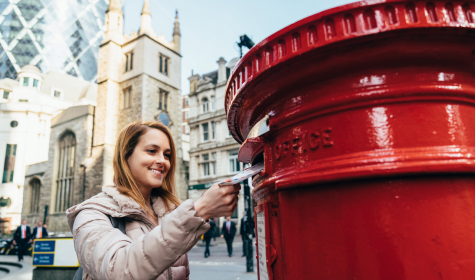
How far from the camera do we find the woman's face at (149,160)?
1378 millimetres

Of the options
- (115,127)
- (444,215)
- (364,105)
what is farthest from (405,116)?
(115,127)

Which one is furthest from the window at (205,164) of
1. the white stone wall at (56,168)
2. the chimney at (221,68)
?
the white stone wall at (56,168)

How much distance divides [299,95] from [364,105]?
17 centimetres

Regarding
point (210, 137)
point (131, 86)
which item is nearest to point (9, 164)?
point (131, 86)

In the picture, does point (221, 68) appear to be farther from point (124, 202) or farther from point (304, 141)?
point (304, 141)

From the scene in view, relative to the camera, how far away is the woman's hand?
896 millimetres

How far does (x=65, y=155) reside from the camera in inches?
936

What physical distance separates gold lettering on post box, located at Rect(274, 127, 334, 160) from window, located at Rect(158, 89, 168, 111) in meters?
22.9

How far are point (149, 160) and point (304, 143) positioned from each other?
87cm

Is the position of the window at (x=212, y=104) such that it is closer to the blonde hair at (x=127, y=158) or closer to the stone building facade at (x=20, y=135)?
the blonde hair at (x=127, y=158)

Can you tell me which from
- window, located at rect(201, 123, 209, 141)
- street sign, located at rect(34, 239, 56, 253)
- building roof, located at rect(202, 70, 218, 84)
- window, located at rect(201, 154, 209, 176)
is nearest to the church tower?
window, located at rect(201, 154, 209, 176)

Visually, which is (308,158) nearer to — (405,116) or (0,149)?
(405,116)

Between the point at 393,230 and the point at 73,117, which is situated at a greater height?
the point at 73,117

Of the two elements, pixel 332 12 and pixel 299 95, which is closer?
pixel 332 12
